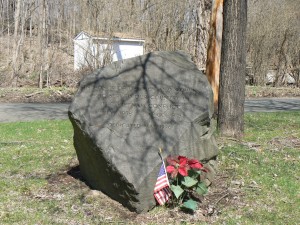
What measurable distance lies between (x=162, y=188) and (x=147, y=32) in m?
20.5

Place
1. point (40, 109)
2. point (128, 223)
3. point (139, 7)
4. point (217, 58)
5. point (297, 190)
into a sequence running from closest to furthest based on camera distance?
point (128, 223)
point (297, 190)
point (217, 58)
point (40, 109)
point (139, 7)

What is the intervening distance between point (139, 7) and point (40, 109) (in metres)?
10.7

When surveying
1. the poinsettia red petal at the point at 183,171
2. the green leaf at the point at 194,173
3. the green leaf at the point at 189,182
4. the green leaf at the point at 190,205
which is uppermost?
the poinsettia red petal at the point at 183,171

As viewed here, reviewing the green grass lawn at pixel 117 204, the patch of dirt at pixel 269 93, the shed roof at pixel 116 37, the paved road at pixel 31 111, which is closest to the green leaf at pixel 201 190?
the green grass lawn at pixel 117 204

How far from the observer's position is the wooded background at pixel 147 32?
70.5 ft

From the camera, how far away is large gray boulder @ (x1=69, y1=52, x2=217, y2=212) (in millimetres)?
4621

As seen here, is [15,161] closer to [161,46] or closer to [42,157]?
[42,157]

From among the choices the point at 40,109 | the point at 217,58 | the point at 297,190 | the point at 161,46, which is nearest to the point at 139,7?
the point at 161,46

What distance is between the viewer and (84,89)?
5309mm

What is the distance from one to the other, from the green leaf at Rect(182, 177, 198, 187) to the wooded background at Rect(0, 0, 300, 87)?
656 inches

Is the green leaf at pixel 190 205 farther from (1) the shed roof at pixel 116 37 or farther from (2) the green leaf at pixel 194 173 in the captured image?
(1) the shed roof at pixel 116 37

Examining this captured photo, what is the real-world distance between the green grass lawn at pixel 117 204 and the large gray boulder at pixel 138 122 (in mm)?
274

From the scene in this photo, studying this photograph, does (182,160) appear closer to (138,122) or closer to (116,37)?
(138,122)

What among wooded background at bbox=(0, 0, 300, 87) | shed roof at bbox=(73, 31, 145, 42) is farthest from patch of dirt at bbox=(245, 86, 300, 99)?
shed roof at bbox=(73, 31, 145, 42)
